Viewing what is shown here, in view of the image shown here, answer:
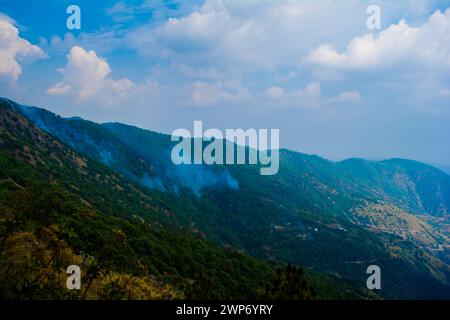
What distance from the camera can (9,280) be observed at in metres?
23.4

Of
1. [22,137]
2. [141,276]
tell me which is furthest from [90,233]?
[22,137]

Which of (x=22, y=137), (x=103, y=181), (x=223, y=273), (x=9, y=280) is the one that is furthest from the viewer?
(x=103, y=181)

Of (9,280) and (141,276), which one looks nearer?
(9,280)

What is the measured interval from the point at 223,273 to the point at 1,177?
48.8 metres

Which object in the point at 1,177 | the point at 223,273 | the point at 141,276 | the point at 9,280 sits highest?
the point at 1,177

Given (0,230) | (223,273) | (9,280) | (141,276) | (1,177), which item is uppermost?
(1,177)
